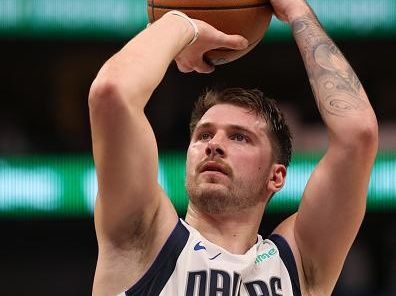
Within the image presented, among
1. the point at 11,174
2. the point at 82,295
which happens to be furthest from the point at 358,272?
the point at 11,174

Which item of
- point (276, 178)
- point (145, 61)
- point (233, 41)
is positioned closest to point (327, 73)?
point (233, 41)

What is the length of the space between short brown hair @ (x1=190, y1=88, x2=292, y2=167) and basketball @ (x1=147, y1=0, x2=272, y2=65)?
0.19 m

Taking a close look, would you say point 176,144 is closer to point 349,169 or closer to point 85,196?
point 85,196

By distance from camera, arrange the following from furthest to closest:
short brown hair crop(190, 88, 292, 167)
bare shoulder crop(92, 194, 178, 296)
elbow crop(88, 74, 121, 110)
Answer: short brown hair crop(190, 88, 292, 167) < bare shoulder crop(92, 194, 178, 296) < elbow crop(88, 74, 121, 110)

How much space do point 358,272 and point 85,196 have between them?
3006mm

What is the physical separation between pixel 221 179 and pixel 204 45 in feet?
1.70

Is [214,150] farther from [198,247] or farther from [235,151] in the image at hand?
[198,247]

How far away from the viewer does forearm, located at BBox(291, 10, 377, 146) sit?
160 inches

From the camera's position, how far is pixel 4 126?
9539 millimetres

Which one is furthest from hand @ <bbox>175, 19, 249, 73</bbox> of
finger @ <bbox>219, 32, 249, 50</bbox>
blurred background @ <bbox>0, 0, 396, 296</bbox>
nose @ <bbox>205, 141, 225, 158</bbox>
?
blurred background @ <bbox>0, 0, 396, 296</bbox>

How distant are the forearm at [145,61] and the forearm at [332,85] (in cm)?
55

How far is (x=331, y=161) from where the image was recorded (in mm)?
4141

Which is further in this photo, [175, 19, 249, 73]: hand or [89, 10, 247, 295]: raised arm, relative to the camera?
[175, 19, 249, 73]: hand

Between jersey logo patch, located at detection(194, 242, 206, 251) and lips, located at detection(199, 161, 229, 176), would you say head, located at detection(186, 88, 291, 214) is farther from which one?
jersey logo patch, located at detection(194, 242, 206, 251)
